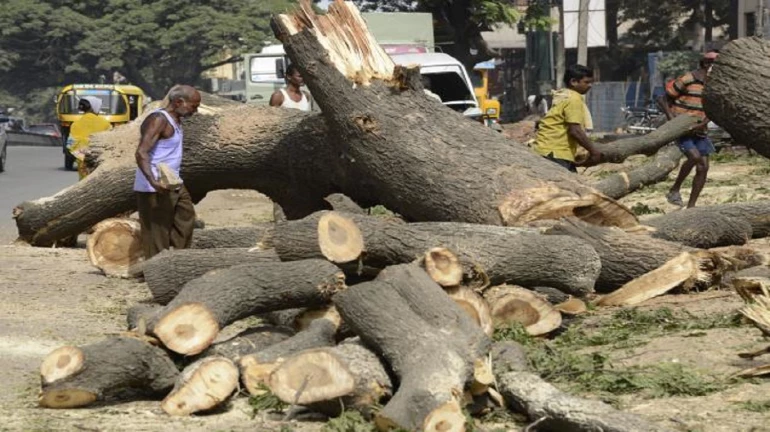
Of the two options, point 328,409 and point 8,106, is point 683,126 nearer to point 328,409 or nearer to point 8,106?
point 328,409

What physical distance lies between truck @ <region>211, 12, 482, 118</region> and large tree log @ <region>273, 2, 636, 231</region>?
11750 mm

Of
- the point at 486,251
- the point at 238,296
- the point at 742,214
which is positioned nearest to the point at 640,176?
the point at 742,214

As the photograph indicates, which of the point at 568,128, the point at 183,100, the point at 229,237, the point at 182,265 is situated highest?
the point at 183,100

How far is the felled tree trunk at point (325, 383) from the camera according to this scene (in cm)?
629

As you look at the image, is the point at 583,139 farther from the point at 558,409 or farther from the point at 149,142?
the point at 558,409

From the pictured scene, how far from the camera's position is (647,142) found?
496 inches

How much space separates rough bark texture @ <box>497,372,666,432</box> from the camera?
5711mm

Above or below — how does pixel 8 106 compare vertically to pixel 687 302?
below

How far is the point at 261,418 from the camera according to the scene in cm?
651

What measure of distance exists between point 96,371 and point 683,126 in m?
7.82

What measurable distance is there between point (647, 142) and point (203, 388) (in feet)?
22.6

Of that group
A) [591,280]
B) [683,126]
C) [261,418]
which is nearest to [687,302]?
[591,280]

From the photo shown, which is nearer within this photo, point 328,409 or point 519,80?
point 328,409

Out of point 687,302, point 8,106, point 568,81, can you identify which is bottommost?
point 8,106
